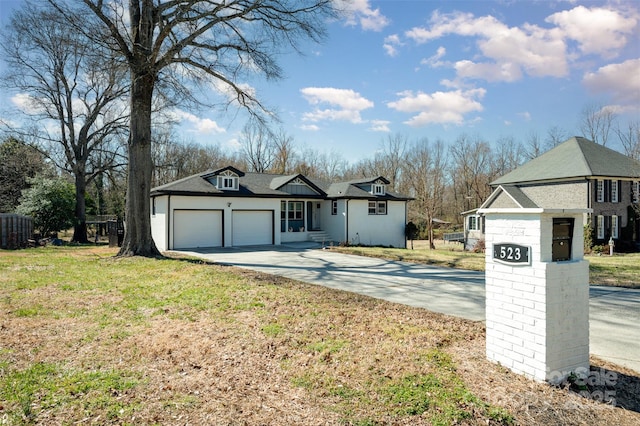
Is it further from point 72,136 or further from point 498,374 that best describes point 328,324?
point 72,136

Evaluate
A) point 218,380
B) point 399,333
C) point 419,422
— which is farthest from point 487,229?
point 218,380

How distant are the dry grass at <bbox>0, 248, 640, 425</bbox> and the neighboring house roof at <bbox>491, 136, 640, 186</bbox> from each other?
24.0 metres

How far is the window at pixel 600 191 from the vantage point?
24672 mm

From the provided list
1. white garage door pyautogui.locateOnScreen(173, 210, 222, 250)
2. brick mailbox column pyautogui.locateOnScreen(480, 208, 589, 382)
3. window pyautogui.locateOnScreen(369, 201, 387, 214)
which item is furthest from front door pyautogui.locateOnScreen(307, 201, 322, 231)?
brick mailbox column pyautogui.locateOnScreen(480, 208, 589, 382)

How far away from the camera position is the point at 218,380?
157 inches

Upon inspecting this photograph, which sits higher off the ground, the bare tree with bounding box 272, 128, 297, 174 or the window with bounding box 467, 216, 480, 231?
the bare tree with bounding box 272, 128, 297, 174

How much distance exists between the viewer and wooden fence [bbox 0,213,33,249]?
61.9ft

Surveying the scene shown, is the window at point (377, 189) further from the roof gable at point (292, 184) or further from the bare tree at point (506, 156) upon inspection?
the bare tree at point (506, 156)

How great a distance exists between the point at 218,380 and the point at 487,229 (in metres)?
3.49

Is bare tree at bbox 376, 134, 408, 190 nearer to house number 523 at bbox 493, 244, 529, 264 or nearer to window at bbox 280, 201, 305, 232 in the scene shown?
window at bbox 280, 201, 305, 232

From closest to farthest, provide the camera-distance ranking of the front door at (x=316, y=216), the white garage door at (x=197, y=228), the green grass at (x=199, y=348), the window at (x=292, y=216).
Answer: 1. the green grass at (x=199, y=348)
2. the white garage door at (x=197, y=228)
3. the window at (x=292, y=216)
4. the front door at (x=316, y=216)

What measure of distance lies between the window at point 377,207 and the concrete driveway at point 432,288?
8.96 meters

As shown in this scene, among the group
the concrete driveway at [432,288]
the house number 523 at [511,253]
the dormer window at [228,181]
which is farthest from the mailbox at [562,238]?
the dormer window at [228,181]

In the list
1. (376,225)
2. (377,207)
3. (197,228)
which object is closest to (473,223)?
(377,207)
